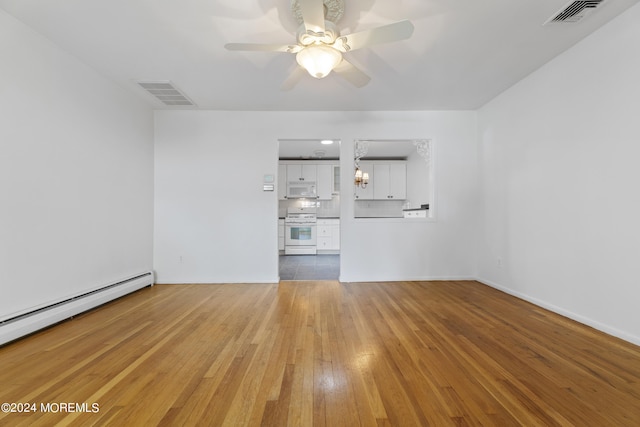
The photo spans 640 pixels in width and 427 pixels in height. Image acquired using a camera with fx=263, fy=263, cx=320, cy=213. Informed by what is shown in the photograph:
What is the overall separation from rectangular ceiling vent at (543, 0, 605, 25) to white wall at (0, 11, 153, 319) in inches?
160

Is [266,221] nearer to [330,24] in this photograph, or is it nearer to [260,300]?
[260,300]

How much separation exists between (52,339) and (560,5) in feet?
14.7

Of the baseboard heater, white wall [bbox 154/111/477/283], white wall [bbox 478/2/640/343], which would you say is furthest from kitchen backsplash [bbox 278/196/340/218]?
white wall [bbox 478/2/640/343]

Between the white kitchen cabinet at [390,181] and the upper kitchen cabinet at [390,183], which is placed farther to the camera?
the white kitchen cabinet at [390,181]

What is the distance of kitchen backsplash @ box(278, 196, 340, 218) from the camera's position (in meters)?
7.16

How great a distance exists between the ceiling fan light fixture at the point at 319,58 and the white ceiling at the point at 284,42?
0.34 meters

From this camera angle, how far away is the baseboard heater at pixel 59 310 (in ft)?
6.29

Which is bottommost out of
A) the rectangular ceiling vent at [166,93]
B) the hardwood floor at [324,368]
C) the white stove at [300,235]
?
the hardwood floor at [324,368]

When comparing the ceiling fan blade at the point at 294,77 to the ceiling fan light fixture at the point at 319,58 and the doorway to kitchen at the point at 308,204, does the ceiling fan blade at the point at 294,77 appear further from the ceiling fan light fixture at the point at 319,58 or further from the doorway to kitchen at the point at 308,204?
the doorway to kitchen at the point at 308,204

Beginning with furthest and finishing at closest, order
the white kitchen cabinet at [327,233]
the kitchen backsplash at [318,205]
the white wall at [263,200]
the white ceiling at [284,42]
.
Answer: the kitchen backsplash at [318,205]
the white kitchen cabinet at [327,233]
the white wall at [263,200]
the white ceiling at [284,42]

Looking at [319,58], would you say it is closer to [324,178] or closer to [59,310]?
[59,310]

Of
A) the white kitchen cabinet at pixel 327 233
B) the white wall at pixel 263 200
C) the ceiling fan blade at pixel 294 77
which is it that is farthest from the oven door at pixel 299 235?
the ceiling fan blade at pixel 294 77

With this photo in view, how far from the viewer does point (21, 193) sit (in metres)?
2.03

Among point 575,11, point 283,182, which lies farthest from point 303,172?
point 575,11
